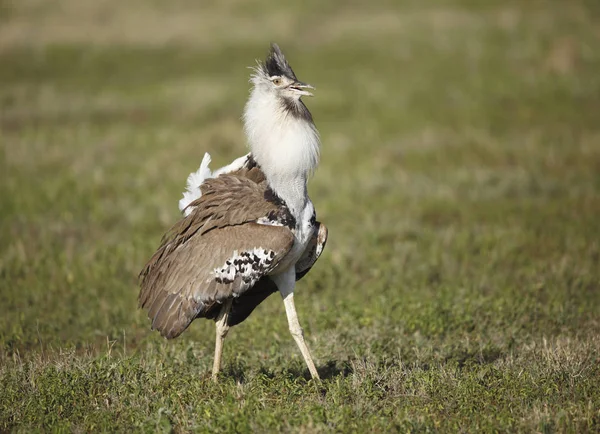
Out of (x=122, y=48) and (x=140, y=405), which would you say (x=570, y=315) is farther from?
(x=122, y=48)

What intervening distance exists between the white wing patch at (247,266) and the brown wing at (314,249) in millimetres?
591

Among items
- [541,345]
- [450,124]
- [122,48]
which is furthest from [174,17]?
[541,345]

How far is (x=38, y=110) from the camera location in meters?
18.9

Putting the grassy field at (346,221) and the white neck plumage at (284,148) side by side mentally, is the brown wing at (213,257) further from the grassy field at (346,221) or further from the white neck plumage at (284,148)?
the grassy field at (346,221)

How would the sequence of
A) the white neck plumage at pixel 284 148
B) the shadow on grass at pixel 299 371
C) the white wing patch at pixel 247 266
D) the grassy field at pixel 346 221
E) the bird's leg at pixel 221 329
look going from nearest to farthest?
the grassy field at pixel 346 221 < the white wing patch at pixel 247 266 < the white neck plumage at pixel 284 148 < the bird's leg at pixel 221 329 < the shadow on grass at pixel 299 371

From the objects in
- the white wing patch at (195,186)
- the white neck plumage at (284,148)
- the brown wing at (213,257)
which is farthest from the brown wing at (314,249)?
the white wing patch at (195,186)

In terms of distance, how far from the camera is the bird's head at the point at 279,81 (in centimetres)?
620

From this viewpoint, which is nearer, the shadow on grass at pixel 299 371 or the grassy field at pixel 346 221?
the grassy field at pixel 346 221

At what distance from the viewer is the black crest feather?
6.25m

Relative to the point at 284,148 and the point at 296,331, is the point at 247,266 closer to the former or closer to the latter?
the point at 296,331

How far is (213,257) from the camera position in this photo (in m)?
6.04

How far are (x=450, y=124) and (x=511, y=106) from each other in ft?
6.41

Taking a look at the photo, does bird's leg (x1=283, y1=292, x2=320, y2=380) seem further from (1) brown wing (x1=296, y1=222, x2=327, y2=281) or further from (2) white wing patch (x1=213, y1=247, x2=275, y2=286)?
(2) white wing patch (x1=213, y1=247, x2=275, y2=286)

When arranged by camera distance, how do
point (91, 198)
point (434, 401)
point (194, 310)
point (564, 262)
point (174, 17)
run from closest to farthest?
1. point (434, 401)
2. point (194, 310)
3. point (564, 262)
4. point (91, 198)
5. point (174, 17)
